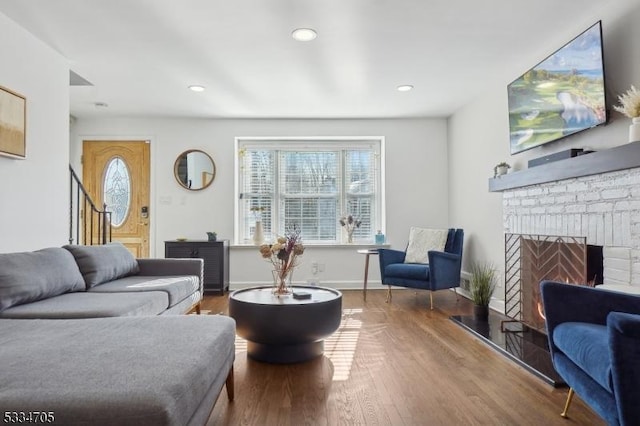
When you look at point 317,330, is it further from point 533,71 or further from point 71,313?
point 533,71

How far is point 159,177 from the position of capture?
5406mm

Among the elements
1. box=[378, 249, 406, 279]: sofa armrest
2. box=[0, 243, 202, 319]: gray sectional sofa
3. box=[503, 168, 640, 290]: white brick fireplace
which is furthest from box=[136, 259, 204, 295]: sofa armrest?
box=[503, 168, 640, 290]: white brick fireplace

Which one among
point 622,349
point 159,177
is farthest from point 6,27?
point 622,349

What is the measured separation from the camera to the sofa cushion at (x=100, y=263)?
2.94 meters

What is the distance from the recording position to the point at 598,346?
152 centimetres

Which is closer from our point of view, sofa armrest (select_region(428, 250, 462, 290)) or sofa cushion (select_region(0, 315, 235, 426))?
sofa cushion (select_region(0, 315, 235, 426))

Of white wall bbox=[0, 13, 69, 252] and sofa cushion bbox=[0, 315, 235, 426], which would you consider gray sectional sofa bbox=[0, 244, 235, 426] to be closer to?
sofa cushion bbox=[0, 315, 235, 426]

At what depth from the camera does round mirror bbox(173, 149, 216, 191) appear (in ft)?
17.8

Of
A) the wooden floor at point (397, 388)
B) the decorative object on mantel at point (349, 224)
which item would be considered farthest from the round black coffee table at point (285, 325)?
the decorative object on mantel at point (349, 224)

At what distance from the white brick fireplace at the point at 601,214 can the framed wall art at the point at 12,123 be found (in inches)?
151

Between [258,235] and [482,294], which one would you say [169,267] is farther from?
[482,294]

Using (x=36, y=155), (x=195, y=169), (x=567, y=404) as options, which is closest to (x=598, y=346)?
(x=567, y=404)

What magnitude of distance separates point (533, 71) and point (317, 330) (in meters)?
2.58

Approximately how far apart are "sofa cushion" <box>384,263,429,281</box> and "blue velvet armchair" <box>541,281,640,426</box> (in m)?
2.39
